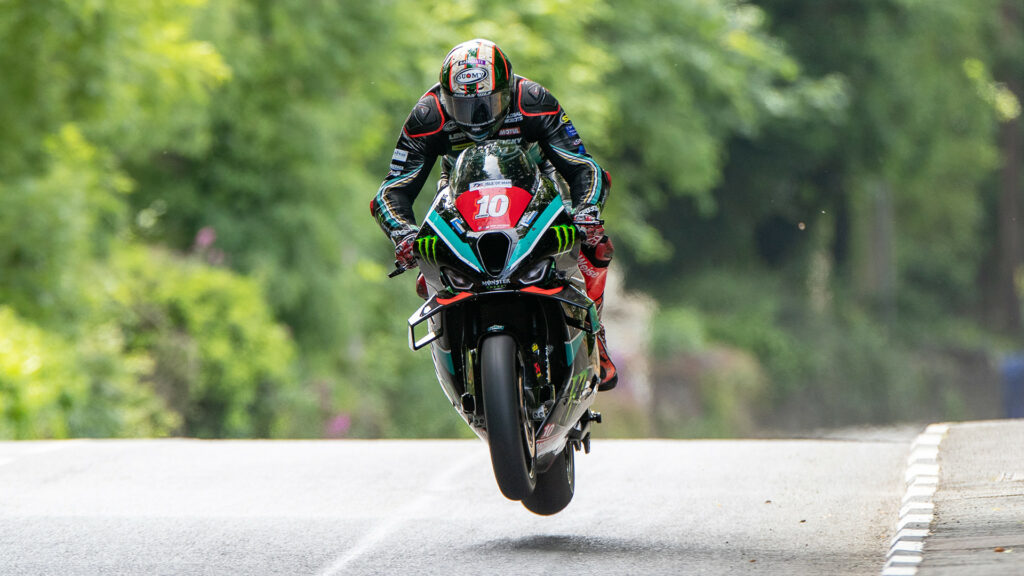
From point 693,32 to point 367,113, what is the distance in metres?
11.0

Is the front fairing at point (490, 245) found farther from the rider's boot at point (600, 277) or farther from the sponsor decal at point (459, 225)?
the rider's boot at point (600, 277)

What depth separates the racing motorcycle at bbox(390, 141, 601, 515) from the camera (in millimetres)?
7355

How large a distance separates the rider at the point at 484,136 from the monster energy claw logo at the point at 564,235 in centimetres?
9

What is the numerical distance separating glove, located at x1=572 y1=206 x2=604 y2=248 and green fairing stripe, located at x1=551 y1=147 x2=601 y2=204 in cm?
9

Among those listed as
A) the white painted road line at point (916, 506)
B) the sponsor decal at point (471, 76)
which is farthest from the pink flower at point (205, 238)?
the sponsor decal at point (471, 76)

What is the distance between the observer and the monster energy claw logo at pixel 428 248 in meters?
7.59

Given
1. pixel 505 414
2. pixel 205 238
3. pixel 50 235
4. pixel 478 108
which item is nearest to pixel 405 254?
pixel 478 108

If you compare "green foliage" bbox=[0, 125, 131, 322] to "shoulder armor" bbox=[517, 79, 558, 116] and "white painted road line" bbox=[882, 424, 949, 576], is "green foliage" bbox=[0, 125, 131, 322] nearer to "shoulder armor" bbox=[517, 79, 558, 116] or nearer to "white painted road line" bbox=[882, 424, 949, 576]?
"white painted road line" bbox=[882, 424, 949, 576]

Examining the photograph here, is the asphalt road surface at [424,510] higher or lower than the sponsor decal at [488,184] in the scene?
lower

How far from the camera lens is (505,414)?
723cm

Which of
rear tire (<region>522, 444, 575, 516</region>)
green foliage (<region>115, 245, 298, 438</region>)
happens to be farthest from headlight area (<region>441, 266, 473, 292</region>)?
green foliage (<region>115, 245, 298, 438</region>)

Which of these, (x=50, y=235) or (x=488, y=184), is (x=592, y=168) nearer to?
(x=488, y=184)

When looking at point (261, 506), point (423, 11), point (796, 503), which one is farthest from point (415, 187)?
point (423, 11)

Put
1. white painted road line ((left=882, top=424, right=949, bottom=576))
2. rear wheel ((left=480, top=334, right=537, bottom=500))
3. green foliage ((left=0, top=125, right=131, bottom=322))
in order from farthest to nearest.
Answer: green foliage ((left=0, top=125, right=131, bottom=322)) → rear wheel ((left=480, top=334, right=537, bottom=500)) → white painted road line ((left=882, top=424, right=949, bottom=576))
